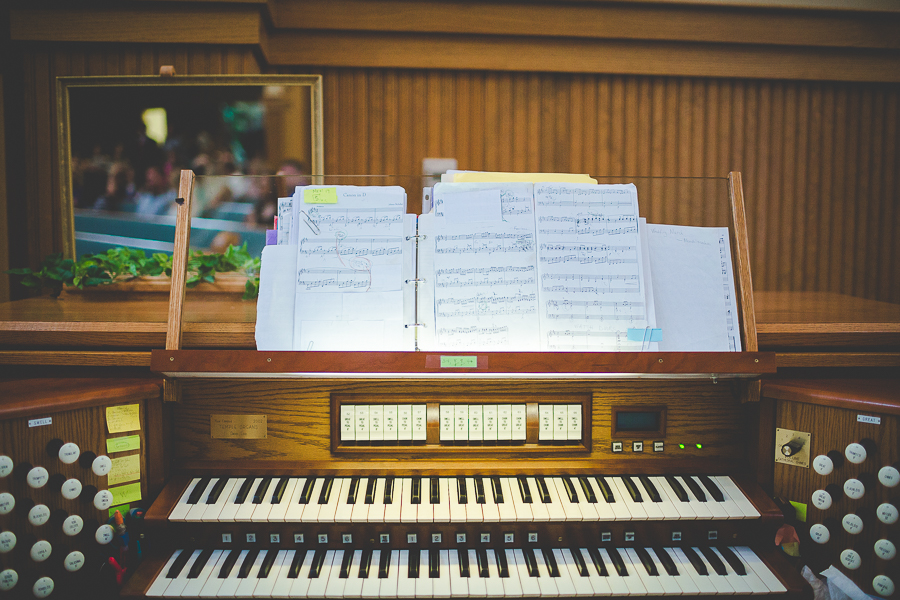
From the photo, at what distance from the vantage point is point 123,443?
52.1 inches

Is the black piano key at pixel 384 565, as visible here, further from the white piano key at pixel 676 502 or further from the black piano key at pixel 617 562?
the white piano key at pixel 676 502

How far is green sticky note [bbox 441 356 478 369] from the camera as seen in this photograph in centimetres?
124

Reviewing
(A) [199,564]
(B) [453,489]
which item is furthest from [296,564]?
(B) [453,489]

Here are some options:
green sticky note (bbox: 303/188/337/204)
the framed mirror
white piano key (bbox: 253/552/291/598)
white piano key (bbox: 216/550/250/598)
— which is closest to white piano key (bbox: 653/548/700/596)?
white piano key (bbox: 253/552/291/598)

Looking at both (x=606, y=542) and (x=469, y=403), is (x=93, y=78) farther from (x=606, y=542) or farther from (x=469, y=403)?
(x=606, y=542)

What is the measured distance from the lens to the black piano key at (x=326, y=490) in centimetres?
134

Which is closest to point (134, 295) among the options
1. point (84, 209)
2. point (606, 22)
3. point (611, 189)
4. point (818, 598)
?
point (84, 209)

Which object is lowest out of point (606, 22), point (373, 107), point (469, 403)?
point (469, 403)

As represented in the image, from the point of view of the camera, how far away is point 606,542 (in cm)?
134

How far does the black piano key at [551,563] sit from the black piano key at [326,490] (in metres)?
0.64

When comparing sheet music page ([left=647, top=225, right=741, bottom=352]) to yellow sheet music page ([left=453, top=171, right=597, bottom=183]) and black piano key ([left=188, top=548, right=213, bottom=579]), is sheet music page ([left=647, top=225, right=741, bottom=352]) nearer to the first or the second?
yellow sheet music page ([left=453, top=171, right=597, bottom=183])

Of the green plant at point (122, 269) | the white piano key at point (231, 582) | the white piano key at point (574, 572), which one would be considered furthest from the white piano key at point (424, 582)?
the green plant at point (122, 269)

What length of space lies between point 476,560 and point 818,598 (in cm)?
95

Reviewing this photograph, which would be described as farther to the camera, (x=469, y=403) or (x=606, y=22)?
(x=606, y=22)
